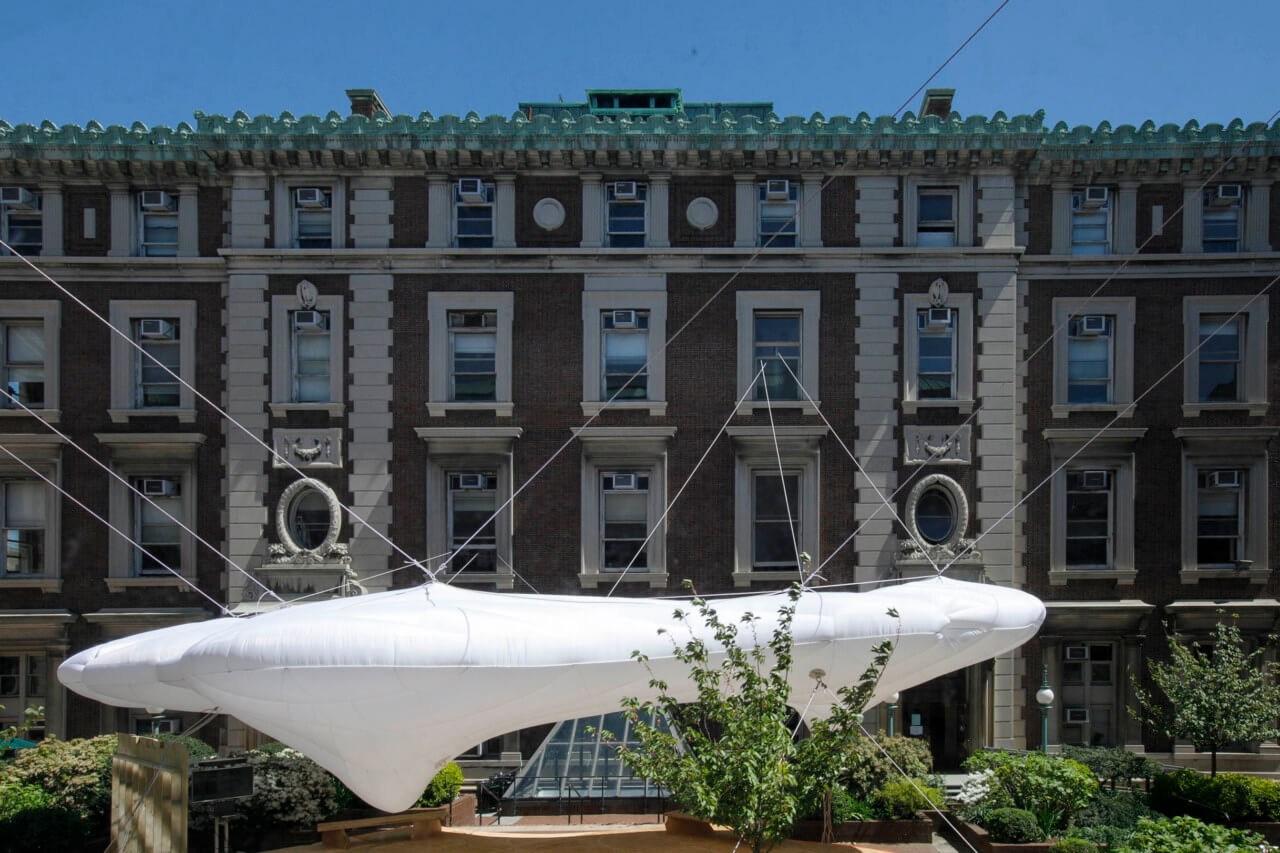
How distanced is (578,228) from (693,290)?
111 inches

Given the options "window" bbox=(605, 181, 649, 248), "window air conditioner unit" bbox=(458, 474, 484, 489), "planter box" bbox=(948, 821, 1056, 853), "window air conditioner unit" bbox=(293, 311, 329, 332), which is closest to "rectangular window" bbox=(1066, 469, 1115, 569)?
"planter box" bbox=(948, 821, 1056, 853)

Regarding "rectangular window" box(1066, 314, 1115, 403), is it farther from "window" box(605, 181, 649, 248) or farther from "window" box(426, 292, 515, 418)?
"window" box(426, 292, 515, 418)

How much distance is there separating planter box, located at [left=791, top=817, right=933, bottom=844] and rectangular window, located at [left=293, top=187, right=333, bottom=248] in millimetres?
15179

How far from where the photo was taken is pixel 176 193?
22500 mm

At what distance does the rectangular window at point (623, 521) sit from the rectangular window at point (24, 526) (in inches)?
477

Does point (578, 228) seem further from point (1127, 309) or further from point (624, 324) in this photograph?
point (1127, 309)

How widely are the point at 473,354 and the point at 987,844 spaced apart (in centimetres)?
1368

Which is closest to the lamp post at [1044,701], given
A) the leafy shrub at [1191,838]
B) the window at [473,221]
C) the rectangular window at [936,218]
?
the leafy shrub at [1191,838]

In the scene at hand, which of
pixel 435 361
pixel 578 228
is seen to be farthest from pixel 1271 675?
pixel 435 361

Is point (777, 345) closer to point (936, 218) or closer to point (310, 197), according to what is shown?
point (936, 218)

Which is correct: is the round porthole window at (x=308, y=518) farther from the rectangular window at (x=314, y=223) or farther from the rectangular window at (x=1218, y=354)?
the rectangular window at (x=1218, y=354)

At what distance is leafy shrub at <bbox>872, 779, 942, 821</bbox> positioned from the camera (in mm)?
16375

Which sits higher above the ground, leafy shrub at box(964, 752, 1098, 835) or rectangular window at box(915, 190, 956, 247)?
rectangular window at box(915, 190, 956, 247)

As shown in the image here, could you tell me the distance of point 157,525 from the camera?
73.5 feet
